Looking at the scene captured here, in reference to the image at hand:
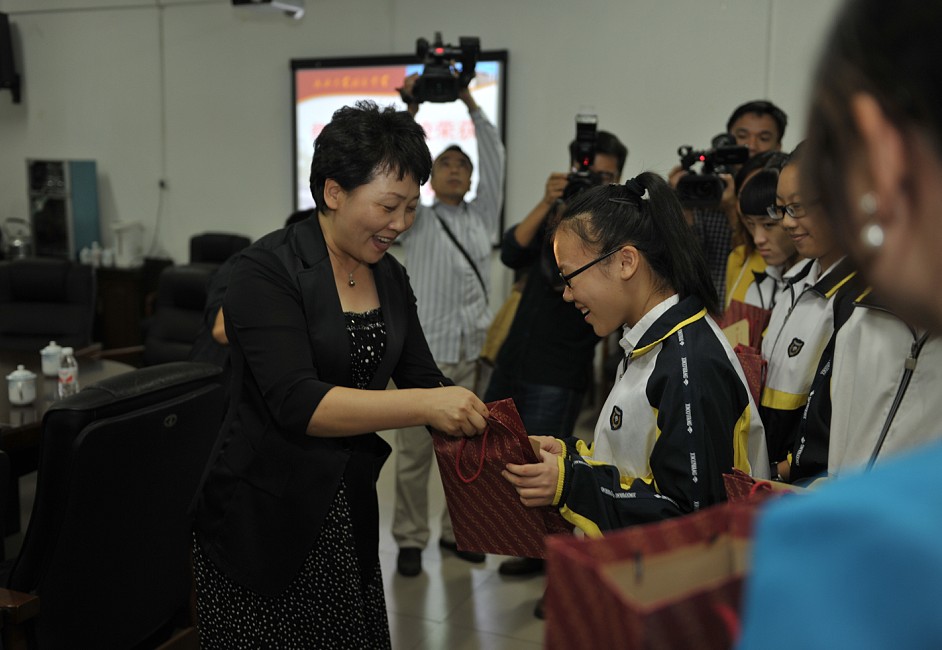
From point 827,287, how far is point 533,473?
921 mm

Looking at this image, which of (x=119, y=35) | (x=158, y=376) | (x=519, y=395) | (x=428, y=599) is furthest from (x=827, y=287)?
(x=119, y=35)

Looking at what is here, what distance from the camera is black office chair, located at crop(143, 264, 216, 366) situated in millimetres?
4059

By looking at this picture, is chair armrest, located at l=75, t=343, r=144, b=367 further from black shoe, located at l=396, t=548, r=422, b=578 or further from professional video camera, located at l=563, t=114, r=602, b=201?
professional video camera, located at l=563, t=114, r=602, b=201

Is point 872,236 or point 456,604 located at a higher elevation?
point 872,236

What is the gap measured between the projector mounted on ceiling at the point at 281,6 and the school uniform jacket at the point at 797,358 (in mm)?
4690

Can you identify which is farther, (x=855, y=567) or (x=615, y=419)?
(x=615, y=419)

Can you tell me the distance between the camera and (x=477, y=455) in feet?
4.92

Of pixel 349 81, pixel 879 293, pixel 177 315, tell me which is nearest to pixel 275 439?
pixel 879 293

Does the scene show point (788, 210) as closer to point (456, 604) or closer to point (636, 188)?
point (636, 188)

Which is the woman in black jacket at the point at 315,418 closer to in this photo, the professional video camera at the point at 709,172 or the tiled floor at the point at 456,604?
the tiled floor at the point at 456,604

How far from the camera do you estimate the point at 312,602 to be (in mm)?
1621

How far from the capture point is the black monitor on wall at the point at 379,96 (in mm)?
5617

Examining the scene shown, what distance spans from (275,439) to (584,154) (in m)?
1.87

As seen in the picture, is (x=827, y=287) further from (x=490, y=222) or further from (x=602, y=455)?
(x=490, y=222)
